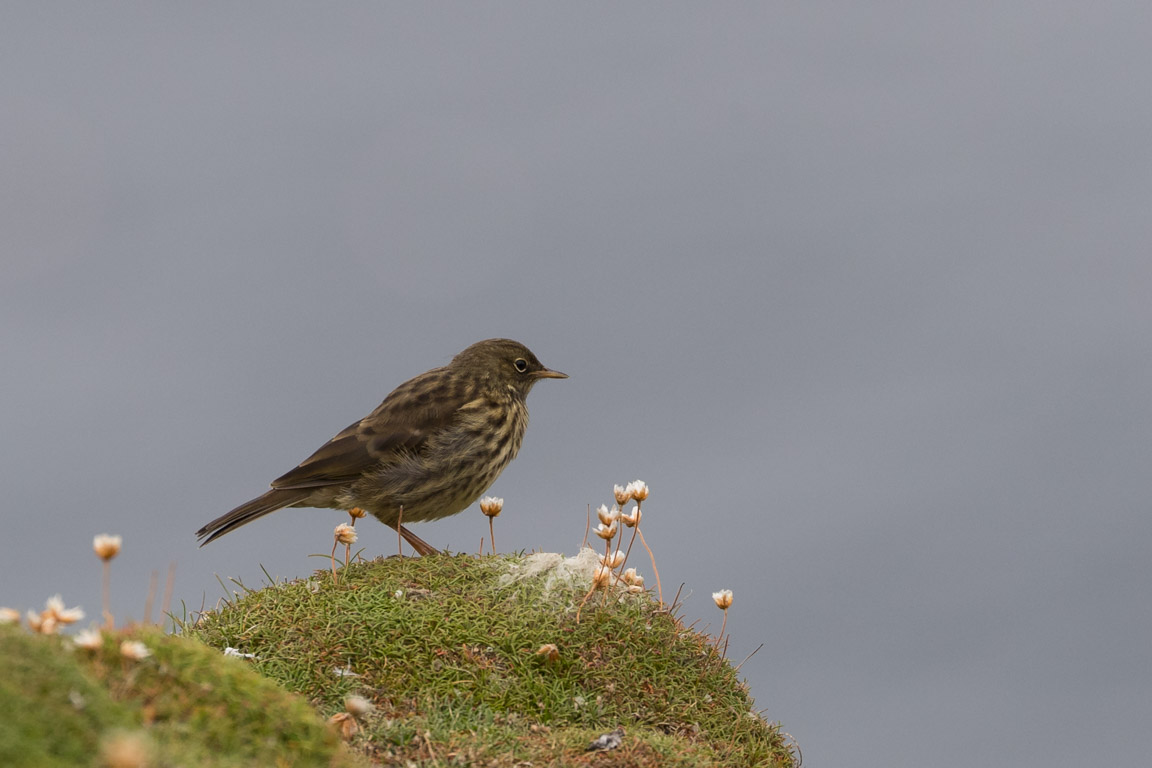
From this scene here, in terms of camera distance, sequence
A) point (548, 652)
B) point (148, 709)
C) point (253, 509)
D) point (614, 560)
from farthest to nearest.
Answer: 1. point (253, 509)
2. point (614, 560)
3. point (548, 652)
4. point (148, 709)

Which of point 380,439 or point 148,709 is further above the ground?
point 380,439

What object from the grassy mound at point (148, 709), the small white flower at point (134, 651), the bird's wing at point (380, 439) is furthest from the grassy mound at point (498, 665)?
the small white flower at point (134, 651)

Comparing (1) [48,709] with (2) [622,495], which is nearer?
(1) [48,709]

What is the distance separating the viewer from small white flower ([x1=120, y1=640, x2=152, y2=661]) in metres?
4.64

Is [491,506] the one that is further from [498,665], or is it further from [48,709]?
[48,709]

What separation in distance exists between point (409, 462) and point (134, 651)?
552cm

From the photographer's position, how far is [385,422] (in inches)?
411

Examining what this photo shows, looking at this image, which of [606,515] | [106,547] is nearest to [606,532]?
[606,515]

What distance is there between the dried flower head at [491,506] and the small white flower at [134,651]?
4762 millimetres

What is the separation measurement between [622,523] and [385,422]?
103 inches

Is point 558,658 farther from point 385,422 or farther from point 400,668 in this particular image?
point 385,422

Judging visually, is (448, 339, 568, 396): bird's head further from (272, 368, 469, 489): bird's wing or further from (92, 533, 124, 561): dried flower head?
(92, 533, 124, 561): dried flower head

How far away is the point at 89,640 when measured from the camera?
4.66m

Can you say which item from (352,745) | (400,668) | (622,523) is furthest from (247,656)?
(622,523)
